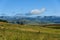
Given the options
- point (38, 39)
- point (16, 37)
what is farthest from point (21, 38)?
point (38, 39)

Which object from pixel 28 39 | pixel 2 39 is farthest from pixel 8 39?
pixel 28 39

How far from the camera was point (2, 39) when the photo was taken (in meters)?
11.6

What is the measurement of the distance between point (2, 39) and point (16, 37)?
110 centimetres

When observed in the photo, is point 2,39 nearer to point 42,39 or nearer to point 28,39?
point 28,39

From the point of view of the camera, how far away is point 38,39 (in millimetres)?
12266

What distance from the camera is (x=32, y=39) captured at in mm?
12047

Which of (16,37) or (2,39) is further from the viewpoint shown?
(16,37)

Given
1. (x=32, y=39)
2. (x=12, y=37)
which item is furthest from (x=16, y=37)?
(x=32, y=39)

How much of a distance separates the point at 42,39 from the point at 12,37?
196cm

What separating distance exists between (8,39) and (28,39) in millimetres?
1281

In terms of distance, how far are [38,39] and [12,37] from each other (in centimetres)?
168

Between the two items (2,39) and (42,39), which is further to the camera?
(42,39)

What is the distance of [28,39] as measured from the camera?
12133 millimetres

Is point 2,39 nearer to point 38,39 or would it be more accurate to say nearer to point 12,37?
point 12,37
